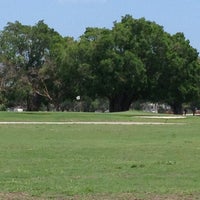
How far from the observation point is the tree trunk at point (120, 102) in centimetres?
8362

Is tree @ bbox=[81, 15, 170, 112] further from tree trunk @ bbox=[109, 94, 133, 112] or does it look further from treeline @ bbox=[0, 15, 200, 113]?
tree trunk @ bbox=[109, 94, 133, 112]

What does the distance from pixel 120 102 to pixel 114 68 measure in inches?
398

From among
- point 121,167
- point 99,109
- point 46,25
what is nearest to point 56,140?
point 121,167

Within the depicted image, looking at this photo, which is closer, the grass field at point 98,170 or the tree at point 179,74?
the grass field at point 98,170

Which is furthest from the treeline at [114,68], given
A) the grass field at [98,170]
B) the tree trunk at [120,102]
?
the grass field at [98,170]

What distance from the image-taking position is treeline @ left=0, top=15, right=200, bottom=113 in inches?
3009

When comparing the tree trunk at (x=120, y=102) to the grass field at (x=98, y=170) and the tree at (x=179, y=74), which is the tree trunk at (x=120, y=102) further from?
the grass field at (x=98, y=170)

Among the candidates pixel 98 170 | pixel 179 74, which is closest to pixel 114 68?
pixel 179 74

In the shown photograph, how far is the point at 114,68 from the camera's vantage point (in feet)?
246

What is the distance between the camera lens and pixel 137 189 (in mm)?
11383

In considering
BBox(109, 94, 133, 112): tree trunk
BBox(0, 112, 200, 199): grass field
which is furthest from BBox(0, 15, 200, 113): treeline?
BBox(0, 112, 200, 199): grass field

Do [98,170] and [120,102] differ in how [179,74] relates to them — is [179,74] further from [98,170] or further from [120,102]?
[98,170]

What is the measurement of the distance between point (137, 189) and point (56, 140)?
14.8 m

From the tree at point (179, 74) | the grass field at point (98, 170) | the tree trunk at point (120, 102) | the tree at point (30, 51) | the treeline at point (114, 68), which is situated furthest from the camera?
the tree at point (30, 51)
